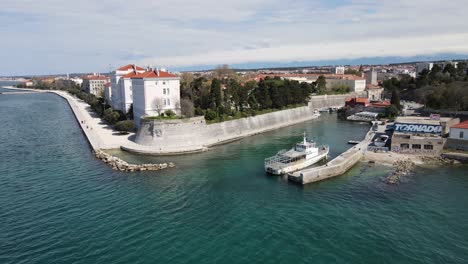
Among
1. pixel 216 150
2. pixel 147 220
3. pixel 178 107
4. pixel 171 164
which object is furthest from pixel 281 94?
pixel 147 220

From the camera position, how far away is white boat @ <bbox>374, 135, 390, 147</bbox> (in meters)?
33.0

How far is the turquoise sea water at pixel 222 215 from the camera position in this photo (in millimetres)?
14703

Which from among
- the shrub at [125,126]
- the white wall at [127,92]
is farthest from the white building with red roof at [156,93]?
the white wall at [127,92]

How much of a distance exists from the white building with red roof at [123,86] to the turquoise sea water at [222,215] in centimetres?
1824

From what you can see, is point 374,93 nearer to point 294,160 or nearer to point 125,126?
point 294,160

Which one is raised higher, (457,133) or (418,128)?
(418,128)

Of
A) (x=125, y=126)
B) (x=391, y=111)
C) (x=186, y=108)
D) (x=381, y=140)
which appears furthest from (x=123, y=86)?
(x=391, y=111)

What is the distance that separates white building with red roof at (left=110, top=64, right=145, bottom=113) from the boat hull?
90.5 feet

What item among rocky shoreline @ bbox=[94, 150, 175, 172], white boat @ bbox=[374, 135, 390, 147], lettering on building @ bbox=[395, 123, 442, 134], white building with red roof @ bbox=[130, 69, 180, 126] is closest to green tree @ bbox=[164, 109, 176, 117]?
white building with red roof @ bbox=[130, 69, 180, 126]

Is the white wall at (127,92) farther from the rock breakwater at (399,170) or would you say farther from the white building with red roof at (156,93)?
the rock breakwater at (399,170)

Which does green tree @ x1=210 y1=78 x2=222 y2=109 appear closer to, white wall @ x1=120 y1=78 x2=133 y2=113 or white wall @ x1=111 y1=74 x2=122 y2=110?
white wall @ x1=120 y1=78 x2=133 y2=113

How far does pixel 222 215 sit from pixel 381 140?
22795 mm

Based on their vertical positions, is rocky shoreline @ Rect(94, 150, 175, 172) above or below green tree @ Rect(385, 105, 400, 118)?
below

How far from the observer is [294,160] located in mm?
27000
